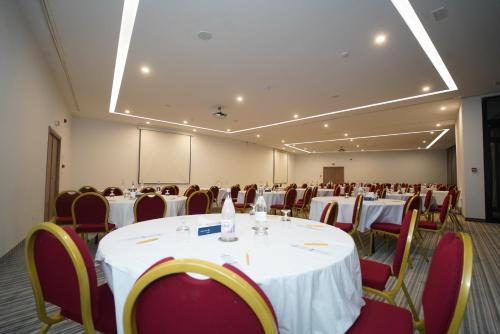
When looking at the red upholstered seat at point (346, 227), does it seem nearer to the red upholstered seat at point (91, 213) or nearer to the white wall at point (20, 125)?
the red upholstered seat at point (91, 213)

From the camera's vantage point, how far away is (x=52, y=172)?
254 inches

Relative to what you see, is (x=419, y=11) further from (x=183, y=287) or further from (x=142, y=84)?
(x=142, y=84)

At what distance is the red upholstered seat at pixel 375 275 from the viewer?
1605 millimetres

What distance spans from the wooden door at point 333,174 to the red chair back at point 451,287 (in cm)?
1965

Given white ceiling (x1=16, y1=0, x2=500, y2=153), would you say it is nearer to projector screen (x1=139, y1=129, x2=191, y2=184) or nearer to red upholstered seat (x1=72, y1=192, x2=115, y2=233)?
red upholstered seat (x1=72, y1=192, x2=115, y2=233)

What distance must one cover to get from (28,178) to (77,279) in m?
4.36

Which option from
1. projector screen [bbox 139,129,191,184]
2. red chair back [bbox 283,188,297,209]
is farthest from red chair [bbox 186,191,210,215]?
projector screen [bbox 139,129,191,184]

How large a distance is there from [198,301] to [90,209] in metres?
3.52

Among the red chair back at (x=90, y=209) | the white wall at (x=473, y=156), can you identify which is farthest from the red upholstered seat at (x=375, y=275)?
the white wall at (x=473, y=156)

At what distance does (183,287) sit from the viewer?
2.00 ft

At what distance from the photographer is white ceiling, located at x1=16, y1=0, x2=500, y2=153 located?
10.7 feet

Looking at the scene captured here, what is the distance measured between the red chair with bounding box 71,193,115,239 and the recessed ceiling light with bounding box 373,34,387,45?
185 inches

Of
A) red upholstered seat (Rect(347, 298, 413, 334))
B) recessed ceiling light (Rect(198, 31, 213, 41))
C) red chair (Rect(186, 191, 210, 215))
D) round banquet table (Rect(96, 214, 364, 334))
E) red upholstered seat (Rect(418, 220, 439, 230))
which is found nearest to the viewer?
round banquet table (Rect(96, 214, 364, 334))

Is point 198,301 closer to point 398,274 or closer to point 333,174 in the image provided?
point 398,274
